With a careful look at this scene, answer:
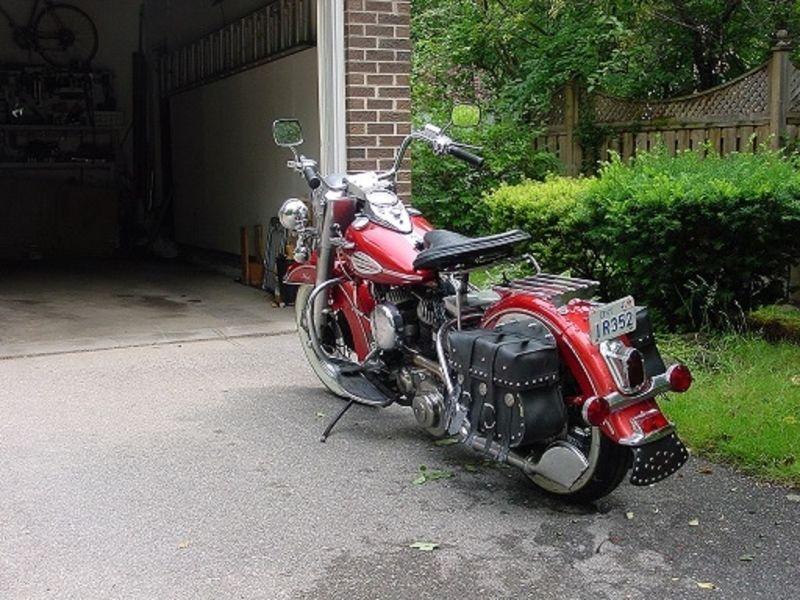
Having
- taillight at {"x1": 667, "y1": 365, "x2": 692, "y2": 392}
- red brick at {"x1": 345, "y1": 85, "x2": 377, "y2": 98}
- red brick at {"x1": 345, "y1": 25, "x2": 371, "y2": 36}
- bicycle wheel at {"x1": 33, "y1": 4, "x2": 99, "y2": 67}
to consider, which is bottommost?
taillight at {"x1": 667, "y1": 365, "x2": 692, "y2": 392}

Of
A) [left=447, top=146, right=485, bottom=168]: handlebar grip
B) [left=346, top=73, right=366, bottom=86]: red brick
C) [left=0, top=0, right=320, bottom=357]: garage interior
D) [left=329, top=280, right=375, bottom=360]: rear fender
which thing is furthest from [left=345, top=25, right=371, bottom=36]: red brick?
[left=447, top=146, right=485, bottom=168]: handlebar grip

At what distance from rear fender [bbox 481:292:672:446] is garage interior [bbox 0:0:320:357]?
13.3ft

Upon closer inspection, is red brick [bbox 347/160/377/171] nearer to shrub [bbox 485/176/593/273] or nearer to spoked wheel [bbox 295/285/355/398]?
shrub [bbox 485/176/593/273]

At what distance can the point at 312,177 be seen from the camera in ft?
17.8

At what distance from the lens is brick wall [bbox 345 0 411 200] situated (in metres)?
7.34

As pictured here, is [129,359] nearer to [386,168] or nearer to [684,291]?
[386,168]

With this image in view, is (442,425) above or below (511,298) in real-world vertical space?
below

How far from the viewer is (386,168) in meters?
7.59

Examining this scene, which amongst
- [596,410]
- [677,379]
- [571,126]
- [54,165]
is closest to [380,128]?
[571,126]

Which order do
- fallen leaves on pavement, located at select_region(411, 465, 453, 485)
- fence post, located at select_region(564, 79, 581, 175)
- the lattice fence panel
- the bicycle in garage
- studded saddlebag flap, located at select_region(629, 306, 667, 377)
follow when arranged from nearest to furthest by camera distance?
studded saddlebag flap, located at select_region(629, 306, 667, 377) < fallen leaves on pavement, located at select_region(411, 465, 453, 485) < the lattice fence panel < fence post, located at select_region(564, 79, 581, 175) < the bicycle in garage

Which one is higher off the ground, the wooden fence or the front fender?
the wooden fence

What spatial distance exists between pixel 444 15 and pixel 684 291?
6718 millimetres

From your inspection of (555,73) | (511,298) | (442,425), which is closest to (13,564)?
(442,425)

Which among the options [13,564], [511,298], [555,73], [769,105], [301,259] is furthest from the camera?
[555,73]
